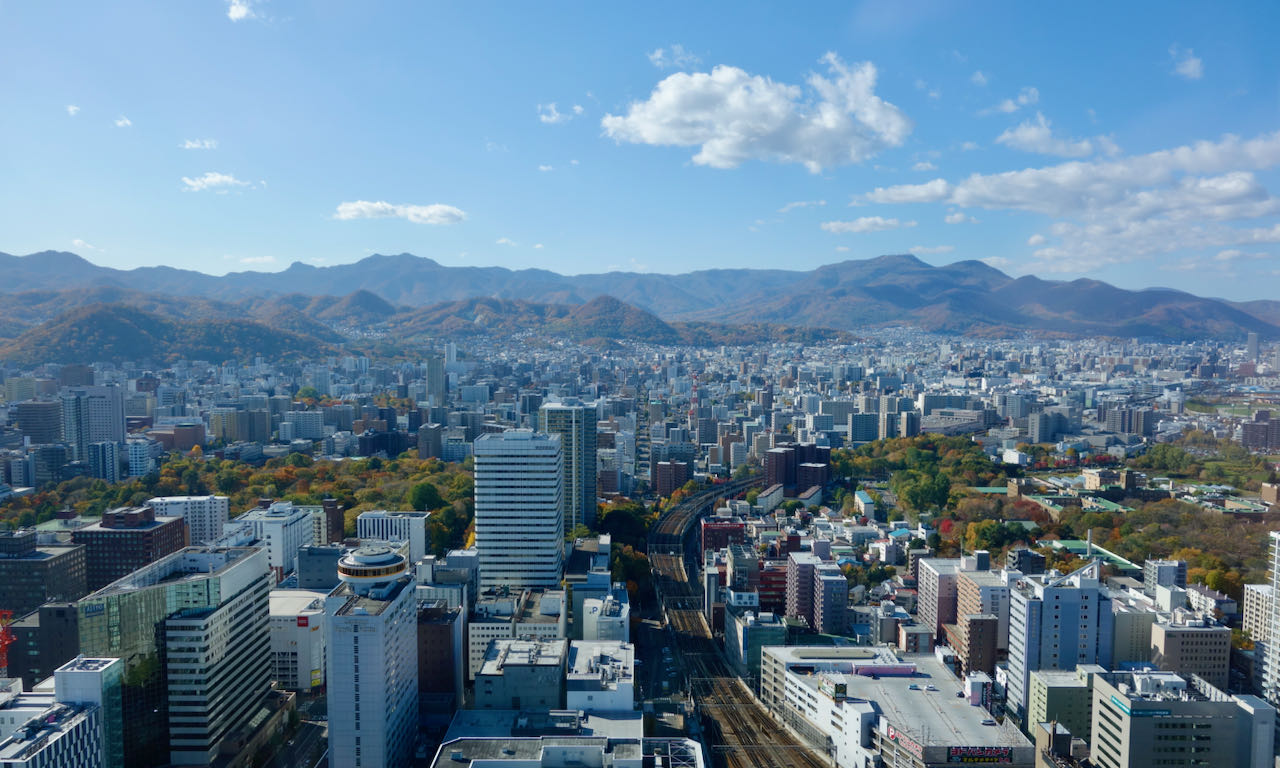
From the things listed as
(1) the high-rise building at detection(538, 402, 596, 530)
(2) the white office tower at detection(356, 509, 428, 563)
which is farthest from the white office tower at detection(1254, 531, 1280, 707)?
(2) the white office tower at detection(356, 509, 428, 563)

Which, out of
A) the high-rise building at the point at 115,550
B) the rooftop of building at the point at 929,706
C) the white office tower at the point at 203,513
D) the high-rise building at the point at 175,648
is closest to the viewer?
the high-rise building at the point at 175,648

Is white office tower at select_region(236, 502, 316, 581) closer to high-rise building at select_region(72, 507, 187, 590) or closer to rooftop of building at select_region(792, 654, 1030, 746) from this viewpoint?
high-rise building at select_region(72, 507, 187, 590)

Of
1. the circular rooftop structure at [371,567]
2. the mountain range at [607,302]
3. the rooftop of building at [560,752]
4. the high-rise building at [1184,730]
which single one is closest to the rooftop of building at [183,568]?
the circular rooftop structure at [371,567]

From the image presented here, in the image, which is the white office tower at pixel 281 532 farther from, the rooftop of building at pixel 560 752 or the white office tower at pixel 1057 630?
the white office tower at pixel 1057 630

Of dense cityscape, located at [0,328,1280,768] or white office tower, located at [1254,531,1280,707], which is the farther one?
white office tower, located at [1254,531,1280,707]

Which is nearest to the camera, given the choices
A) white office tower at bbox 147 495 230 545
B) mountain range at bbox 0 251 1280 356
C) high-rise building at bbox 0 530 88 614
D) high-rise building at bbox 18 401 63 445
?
high-rise building at bbox 0 530 88 614
